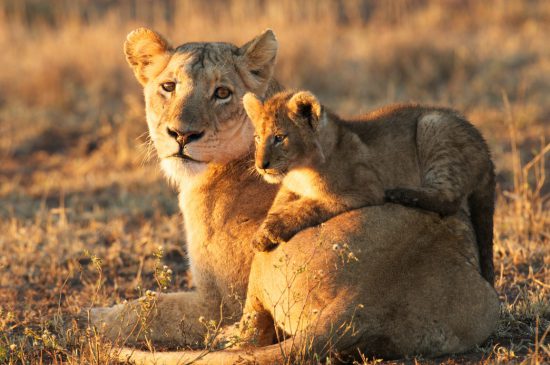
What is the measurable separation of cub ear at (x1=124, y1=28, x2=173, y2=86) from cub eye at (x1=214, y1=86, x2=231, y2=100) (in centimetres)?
44

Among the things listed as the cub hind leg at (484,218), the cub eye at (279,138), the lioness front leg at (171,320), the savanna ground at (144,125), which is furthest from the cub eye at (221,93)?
the cub hind leg at (484,218)

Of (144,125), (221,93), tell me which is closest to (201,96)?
(221,93)

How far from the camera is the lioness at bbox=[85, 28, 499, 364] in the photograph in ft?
13.7

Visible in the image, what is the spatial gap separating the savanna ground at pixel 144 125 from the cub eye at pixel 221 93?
578 millimetres

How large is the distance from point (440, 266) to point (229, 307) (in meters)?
1.31

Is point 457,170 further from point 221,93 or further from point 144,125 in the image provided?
point 144,125

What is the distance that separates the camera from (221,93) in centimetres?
536

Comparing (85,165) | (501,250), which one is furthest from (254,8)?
(501,250)

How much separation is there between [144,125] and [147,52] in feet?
22.1

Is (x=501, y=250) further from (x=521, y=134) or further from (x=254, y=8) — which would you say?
(x=254, y=8)

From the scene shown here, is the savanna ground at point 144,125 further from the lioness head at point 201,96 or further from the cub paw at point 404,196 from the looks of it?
the cub paw at point 404,196

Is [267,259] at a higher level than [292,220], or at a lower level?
lower

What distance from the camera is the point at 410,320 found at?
4.16m

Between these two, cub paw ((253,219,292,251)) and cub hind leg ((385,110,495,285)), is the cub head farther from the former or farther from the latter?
cub hind leg ((385,110,495,285))
